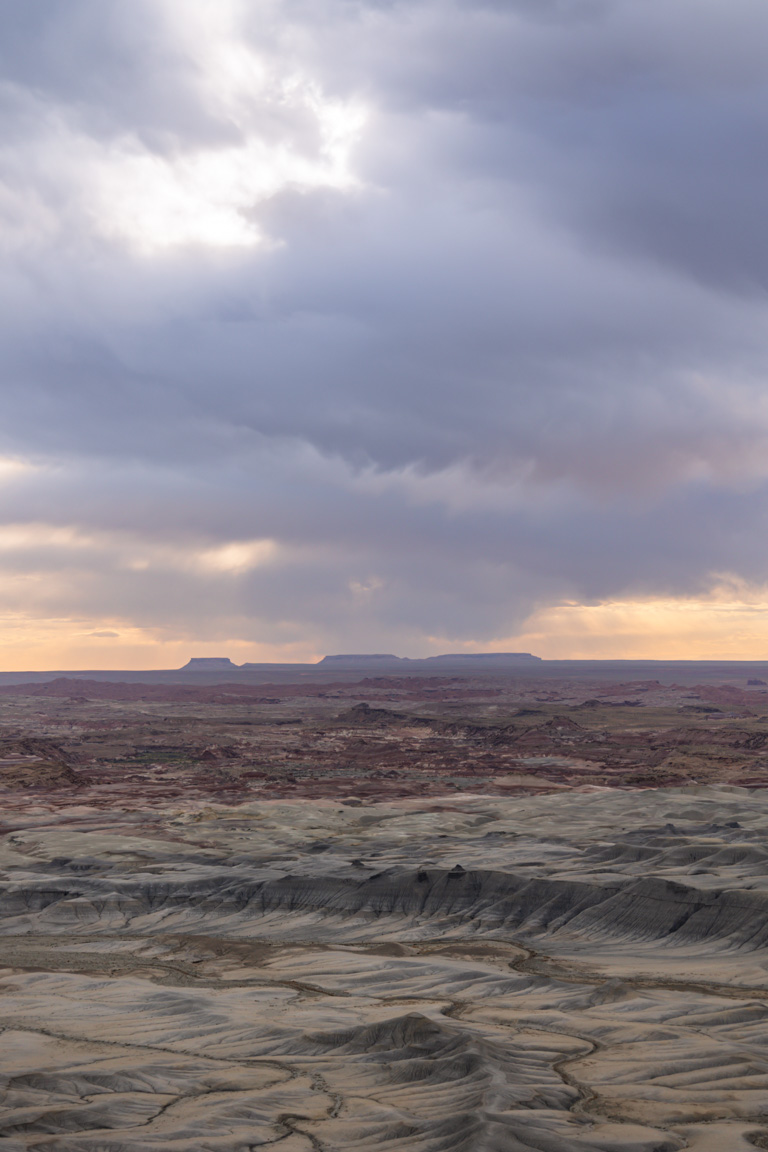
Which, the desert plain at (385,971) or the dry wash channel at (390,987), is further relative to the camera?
the desert plain at (385,971)

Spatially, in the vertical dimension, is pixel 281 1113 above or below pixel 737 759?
above

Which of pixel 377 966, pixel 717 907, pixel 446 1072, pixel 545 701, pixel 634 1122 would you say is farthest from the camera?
pixel 545 701

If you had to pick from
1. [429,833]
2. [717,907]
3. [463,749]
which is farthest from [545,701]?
[717,907]

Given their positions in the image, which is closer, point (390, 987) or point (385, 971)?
point (390, 987)

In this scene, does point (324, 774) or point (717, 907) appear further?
point (324, 774)

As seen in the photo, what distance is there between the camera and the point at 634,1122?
1176cm

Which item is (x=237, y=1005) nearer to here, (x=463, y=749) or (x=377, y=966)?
(x=377, y=966)

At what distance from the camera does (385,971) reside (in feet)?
69.6

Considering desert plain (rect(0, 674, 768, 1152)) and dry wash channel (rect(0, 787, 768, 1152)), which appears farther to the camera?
desert plain (rect(0, 674, 768, 1152))

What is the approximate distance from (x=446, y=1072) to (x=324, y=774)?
60393mm

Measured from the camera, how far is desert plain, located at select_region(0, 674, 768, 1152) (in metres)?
11.8

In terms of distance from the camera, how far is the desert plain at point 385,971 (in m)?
11.8

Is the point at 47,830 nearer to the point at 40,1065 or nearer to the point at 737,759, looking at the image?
the point at 40,1065

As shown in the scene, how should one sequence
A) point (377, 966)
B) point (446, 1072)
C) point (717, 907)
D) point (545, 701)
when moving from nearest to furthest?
point (446, 1072) → point (377, 966) → point (717, 907) → point (545, 701)
